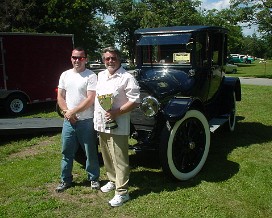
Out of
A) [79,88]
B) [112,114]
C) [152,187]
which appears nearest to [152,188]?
[152,187]

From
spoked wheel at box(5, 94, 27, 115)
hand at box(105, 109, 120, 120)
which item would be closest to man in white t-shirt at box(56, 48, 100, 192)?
hand at box(105, 109, 120, 120)

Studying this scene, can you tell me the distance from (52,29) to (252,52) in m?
75.9

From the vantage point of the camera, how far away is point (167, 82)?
5.42 m

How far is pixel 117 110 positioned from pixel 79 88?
59 centimetres

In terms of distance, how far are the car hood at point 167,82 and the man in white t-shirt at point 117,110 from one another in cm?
120

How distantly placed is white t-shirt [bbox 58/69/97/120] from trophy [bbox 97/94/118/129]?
0.96 feet

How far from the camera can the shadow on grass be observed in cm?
462

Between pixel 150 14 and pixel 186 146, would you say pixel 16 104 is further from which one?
pixel 150 14

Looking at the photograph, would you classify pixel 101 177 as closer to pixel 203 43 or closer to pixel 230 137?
pixel 203 43

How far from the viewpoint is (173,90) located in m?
5.32

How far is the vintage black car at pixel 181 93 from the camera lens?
4.53 metres

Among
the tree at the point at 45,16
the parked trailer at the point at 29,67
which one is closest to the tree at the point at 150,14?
the tree at the point at 45,16

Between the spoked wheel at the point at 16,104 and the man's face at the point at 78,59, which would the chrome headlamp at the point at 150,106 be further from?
the spoked wheel at the point at 16,104

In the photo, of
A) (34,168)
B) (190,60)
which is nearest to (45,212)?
(34,168)
